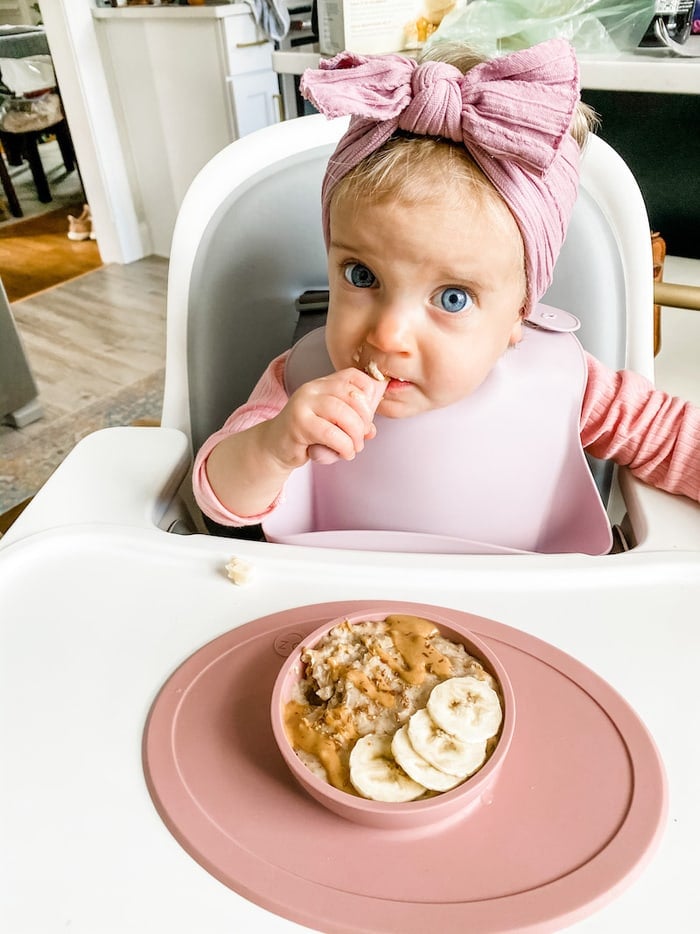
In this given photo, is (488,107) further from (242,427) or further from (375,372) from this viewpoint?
(242,427)

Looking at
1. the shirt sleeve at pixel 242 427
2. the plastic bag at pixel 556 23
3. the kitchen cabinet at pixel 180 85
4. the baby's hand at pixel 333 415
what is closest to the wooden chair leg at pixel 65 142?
the kitchen cabinet at pixel 180 85

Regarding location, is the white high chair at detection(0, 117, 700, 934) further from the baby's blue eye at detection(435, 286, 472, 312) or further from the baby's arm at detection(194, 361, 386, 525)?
the baby's blue eye at detection(435, 286, 472, 312)

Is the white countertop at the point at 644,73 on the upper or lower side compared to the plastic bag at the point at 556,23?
lower

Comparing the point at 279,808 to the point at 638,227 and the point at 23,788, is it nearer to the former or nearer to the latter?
the point at 23,788

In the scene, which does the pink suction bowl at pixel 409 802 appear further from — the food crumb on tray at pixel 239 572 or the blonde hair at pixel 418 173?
the blonde hair at pixel 418 173

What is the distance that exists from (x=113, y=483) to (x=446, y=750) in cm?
46

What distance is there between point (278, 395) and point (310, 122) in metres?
0.35

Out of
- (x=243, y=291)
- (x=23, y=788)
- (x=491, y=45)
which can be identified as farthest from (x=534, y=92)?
(x=491, y=45)

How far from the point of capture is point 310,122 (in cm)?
92

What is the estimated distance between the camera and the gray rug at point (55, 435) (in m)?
2.18

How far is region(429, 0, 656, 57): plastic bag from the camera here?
4.45ft

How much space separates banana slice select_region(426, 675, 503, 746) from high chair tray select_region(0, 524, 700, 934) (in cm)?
5

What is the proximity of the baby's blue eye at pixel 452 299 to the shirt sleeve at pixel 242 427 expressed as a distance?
0.25m

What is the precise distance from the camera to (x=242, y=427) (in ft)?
2.56
